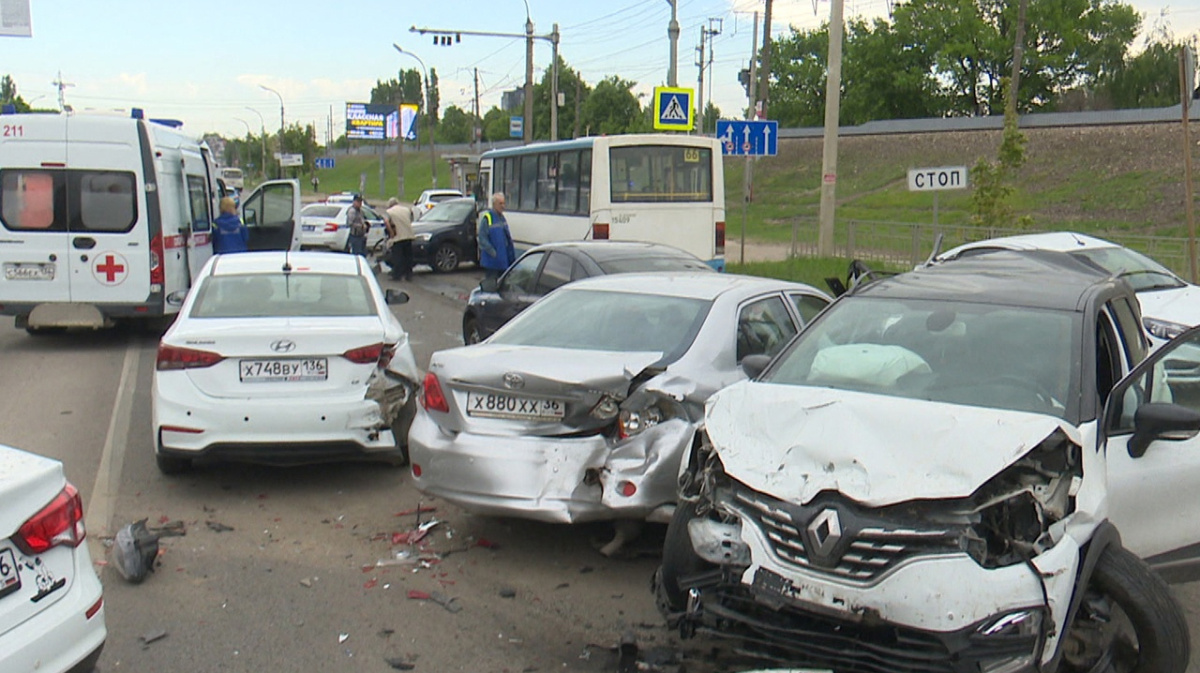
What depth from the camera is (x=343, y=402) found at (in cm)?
695

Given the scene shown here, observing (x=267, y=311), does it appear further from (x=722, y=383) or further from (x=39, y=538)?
(x=39, y=538)

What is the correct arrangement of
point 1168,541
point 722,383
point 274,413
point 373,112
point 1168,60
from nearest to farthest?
point 1168,541
point 722,383
point 274,413
point 1168,60
point 373,112

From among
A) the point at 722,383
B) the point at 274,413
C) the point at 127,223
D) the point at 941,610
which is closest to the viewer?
the point at 941,610

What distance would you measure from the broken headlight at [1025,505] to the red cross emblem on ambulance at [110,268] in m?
11.9

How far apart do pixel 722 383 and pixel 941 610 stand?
2372 millimetres

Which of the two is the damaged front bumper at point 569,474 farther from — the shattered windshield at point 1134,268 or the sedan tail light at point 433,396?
the shattered windshield at point 1134,268

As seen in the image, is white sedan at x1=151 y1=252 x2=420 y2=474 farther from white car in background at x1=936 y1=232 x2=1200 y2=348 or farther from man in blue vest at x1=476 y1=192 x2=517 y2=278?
man in blue vest at x1=476 y1=192 x2=517 y2=278

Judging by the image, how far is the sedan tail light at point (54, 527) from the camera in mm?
3266

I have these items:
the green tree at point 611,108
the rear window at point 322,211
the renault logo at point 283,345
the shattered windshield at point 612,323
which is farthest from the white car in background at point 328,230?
the green tree at point 611,108

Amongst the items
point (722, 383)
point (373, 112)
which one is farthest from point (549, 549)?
point (373, 112)

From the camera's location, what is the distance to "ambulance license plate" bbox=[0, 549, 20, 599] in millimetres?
3152

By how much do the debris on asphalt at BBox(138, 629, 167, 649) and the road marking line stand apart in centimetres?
121

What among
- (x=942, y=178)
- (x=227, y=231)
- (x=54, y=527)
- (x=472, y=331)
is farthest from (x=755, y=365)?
(x=227, y=231)

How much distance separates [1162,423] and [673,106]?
20.1 m
